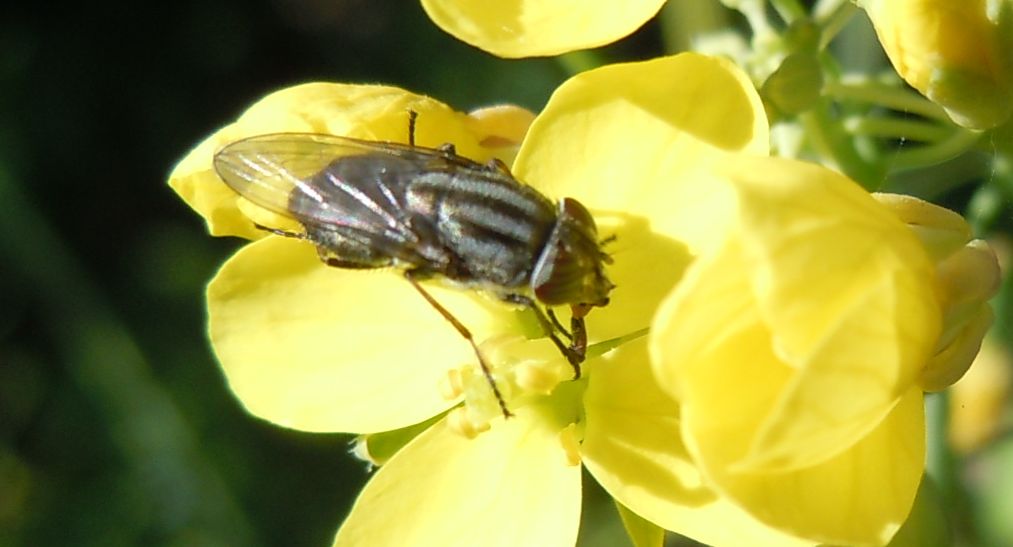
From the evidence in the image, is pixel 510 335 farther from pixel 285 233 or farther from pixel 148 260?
pixel 148 260

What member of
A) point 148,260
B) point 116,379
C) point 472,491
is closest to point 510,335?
point 472,491

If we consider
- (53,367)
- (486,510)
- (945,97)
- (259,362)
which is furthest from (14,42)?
(945,97)

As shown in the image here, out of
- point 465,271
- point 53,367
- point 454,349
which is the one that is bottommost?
point 53,367

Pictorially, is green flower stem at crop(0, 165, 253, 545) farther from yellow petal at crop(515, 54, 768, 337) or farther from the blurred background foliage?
yellow petal at crop(515, 54, 768, 337)

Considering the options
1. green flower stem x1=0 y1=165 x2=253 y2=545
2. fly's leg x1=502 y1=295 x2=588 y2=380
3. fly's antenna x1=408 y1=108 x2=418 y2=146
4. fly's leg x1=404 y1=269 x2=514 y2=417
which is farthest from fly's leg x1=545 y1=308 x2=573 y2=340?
green flower stem x1=0 y1=165 x2=253 y2=545

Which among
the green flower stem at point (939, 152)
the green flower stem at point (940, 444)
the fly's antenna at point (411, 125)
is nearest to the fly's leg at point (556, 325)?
the fly's antenna at point (411, 125)

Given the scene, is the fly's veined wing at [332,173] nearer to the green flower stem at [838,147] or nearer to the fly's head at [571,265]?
the fly's head at [571,265]

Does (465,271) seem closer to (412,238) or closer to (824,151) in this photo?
(412,238)
